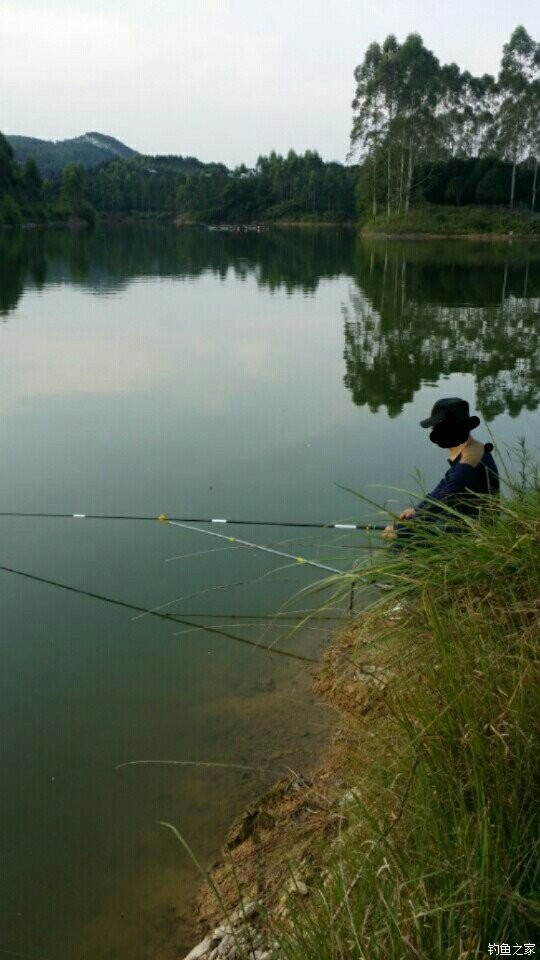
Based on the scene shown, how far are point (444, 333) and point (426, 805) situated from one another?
15.3 meters

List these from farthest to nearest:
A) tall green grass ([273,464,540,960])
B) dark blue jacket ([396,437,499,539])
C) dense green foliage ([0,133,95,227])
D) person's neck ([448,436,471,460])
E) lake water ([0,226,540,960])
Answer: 1. dense green foliage ([0,133,95,227])
2. person's neck ([448,436,471,460])
3. dark blue jacket ([396,437,499,539])
4. lake water ([0,226,540,960])
5. tall green grass ([273,464,540,960])

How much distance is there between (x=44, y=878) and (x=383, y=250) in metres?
43.3

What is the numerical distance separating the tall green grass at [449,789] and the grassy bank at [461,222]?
51.8 metres

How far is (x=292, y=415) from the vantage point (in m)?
10.8

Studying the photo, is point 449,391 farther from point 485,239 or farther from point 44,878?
point 485,239

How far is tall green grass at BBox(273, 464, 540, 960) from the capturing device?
1.83 m

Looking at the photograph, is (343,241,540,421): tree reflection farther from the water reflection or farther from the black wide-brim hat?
the black wide-brim hat

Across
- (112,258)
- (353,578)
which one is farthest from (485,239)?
(353,578)

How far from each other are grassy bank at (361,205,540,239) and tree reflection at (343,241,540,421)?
21.3 m

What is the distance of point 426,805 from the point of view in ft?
7.08

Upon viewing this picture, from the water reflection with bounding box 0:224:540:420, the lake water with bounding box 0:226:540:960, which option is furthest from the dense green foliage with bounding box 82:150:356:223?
the lake water with bounding box 0:226:540:960

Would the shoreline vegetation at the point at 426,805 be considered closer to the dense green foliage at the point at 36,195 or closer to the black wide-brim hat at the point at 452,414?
the black wide-brim hat at the point at 452,414

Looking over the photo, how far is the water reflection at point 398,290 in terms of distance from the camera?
13047mm

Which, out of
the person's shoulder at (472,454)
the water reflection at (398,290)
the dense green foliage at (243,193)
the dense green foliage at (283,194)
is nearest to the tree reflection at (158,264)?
the water reflection at (398,290)
